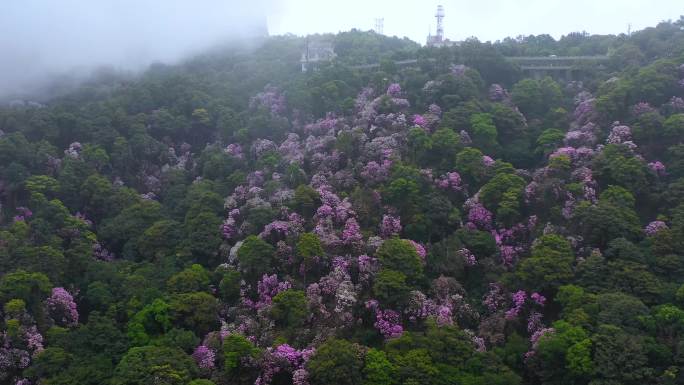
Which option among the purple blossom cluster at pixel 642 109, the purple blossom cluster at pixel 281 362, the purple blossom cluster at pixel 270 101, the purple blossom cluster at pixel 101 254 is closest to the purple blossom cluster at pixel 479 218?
the purple blossom cluster at pixel 642 109

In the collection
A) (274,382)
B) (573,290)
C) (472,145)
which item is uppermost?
(472,145)

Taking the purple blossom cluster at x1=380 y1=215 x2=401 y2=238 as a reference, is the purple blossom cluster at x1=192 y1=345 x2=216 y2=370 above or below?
below

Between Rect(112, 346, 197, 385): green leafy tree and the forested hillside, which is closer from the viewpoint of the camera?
Rect(112, 346, 197, 385): green leafy tree

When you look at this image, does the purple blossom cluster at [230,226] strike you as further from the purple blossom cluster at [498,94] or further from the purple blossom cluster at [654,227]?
the purple blossom cluster at [654,227]

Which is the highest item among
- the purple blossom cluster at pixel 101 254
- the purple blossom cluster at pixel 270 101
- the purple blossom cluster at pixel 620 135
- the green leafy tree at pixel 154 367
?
the purple blossom cluster at pixel 270 101

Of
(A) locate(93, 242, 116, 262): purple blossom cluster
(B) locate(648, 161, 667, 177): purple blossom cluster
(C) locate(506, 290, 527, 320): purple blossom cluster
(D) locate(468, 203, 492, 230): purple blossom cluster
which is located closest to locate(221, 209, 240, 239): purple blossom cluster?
(A) locate(93, 242, 116, 262): purple blossom cluster

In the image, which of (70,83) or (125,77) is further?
(125,77)

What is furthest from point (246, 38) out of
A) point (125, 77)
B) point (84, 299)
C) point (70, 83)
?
point (84, 299)

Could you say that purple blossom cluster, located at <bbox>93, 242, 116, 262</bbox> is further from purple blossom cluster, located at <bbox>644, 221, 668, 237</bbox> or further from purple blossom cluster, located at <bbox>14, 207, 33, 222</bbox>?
purple blossom cluster, located at <bbox>644, 221, 668, 237</bbox>

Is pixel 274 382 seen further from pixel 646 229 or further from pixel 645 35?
pixel 645 35
